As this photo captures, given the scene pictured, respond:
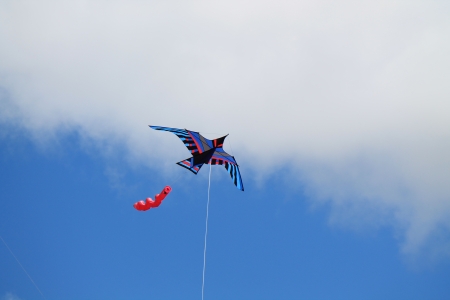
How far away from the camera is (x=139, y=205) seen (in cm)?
1300

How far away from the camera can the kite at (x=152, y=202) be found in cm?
1297

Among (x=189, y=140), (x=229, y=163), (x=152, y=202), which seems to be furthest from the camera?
(x=229, y=163)

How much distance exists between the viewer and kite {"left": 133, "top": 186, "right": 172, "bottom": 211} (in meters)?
13.0

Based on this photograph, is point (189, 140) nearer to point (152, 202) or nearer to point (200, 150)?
point (200, 150)

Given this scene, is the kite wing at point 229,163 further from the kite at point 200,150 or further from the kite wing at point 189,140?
the kite wing at point 189,140

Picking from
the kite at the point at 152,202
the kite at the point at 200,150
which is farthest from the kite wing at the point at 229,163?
the kite at the point at 152,202

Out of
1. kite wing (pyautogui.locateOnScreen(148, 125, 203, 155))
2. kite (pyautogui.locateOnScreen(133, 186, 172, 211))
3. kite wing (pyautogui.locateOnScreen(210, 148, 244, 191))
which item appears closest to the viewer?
kite (pyautogui.locateOnScreen(133, 186, 172, 211))

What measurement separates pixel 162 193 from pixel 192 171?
3281mm

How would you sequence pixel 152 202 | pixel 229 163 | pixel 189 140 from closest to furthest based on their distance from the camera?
pixel 152 202 < pixel 189 140 < pixel 229 163

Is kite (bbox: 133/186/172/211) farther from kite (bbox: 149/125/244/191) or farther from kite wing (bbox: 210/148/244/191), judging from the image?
kite wing (bbox: 210/148/244/191)

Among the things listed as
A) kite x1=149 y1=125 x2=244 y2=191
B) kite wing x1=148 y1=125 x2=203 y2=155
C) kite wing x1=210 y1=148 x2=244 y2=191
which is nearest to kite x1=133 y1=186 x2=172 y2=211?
kite x1=149 y1=125 x2=244 y2=191

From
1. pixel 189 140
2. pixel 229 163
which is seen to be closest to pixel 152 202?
pixel 189 140

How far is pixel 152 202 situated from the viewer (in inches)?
512

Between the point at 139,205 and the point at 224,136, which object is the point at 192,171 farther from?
the point at 139,205
